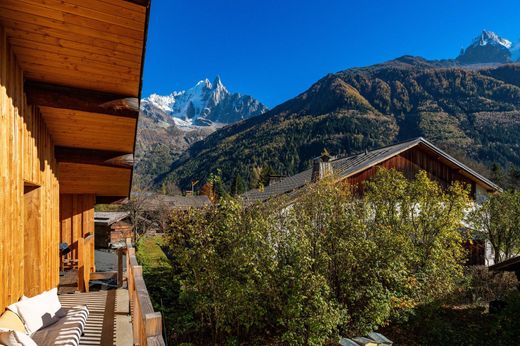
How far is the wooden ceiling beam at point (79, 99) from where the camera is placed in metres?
4.71

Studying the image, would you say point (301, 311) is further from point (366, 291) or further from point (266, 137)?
point (266, 137)

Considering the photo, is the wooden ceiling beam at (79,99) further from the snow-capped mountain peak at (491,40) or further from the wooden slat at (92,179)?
the snow-capped mountain peak at (491,40)

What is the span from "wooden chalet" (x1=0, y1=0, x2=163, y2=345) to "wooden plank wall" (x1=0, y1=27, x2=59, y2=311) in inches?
0.5

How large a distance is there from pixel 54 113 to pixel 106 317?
3465 mm

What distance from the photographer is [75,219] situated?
9930 millimetres

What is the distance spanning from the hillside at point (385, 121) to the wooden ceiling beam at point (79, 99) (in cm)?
5804

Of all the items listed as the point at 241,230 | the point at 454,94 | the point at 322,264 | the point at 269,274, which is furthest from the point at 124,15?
the point at 454,94

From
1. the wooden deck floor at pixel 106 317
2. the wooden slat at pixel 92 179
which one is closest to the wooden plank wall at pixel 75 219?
the wooden slat at pixel 92 179

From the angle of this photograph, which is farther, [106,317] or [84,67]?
[106,317]

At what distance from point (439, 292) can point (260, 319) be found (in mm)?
4711

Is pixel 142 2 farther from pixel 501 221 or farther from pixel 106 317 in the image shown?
pixel 501 221

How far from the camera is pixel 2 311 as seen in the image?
11.7 feet

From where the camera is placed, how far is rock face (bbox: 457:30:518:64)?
559 ft

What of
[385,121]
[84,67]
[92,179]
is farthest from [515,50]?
[84,67]
